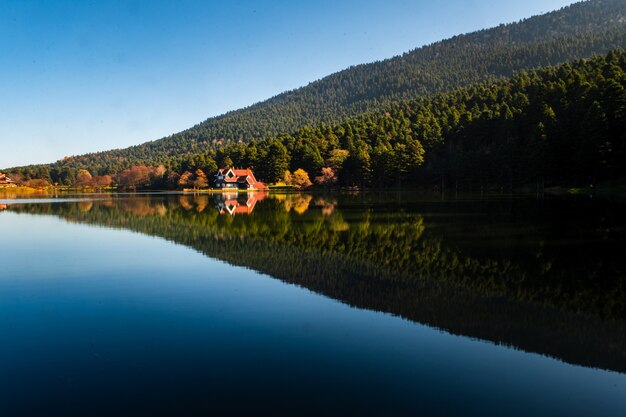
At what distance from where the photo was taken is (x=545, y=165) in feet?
242

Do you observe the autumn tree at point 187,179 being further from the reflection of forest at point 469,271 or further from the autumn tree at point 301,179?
the reflection of forest at point 469,271

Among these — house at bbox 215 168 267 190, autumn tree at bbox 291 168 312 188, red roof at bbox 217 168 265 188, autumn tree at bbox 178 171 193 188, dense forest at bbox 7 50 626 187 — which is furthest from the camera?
autumn tree at bbox 178 171 193 188

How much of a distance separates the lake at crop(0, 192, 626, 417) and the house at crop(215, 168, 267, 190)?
112m

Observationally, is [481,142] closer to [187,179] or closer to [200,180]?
[200,180]

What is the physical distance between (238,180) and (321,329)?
128497mm

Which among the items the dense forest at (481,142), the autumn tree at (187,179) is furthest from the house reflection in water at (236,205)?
the autumn tree at (187,179)

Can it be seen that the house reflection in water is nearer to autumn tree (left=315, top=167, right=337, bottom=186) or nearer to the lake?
the lake

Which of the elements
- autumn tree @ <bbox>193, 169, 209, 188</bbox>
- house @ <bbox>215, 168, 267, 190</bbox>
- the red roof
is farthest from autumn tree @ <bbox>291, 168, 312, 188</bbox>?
autumn tree @ <bbox>193, 169, 209, 188</bbox>

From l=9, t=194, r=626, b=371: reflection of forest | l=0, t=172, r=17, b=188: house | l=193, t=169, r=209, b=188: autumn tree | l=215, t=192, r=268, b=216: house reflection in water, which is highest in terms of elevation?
l=0, t=172, r=17, b=188: house

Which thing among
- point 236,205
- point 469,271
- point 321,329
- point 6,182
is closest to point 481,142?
point 236,205

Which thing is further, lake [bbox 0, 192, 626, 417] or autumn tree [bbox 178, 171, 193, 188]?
autumn tree [bbox 178, 171, 193, 188]

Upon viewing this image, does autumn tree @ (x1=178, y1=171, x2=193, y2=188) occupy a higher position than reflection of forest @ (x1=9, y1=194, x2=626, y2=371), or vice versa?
autumn tree @ (x1=178, y1=171, x2=193, y2=188)

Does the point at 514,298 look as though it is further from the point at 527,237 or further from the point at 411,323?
the point at 527,237

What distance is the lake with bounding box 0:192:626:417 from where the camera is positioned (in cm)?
771
